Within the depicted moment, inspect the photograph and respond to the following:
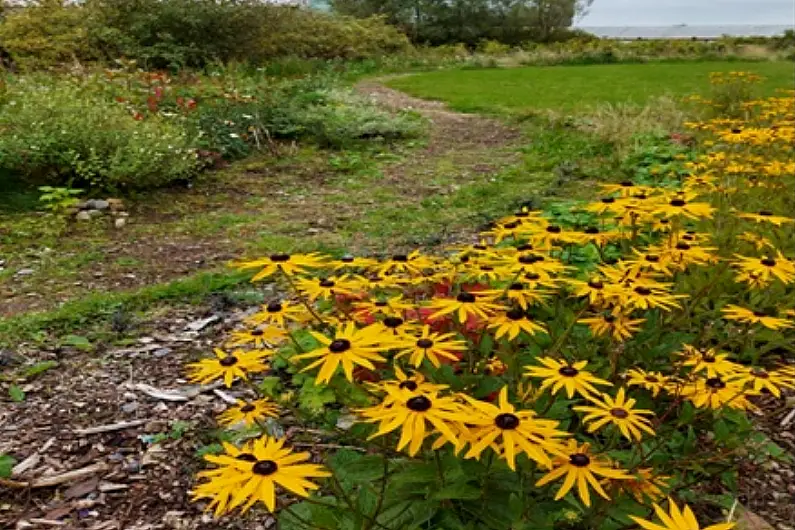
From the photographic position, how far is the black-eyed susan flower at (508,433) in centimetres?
112

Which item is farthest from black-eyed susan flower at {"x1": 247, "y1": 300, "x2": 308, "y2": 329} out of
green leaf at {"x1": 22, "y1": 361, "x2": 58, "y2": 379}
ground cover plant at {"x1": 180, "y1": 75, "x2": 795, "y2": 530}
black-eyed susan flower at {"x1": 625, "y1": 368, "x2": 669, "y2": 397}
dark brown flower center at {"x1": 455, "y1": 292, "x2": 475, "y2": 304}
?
green leaf at {"x1": 22, "y1": 361, "x2": 58, "y2": 379}

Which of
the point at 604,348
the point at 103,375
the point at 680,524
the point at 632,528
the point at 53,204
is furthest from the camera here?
the point at 53,204

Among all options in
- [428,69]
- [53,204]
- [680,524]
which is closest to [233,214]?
[53,204]

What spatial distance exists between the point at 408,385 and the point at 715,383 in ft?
2.20

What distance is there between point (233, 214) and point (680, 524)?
13.9 ft

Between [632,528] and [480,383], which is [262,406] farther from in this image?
[632,528]

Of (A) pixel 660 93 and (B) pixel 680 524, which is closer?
(B) pixel 680 524

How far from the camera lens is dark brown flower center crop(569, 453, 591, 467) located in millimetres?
1231

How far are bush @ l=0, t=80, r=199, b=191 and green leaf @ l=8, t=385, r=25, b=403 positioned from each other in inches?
105

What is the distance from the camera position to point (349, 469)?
150 cm

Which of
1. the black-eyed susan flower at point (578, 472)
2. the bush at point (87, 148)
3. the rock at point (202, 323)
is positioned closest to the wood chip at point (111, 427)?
the rock at point (202, 323)

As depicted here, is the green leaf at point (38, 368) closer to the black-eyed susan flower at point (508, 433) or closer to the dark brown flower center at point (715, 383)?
the black-eyed susan flower at point (508, 433)

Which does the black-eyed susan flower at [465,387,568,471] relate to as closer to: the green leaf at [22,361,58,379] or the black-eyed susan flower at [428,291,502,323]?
the black-eyed susan flower at [428,291,502,323]

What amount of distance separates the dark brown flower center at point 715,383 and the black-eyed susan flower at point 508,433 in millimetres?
496
